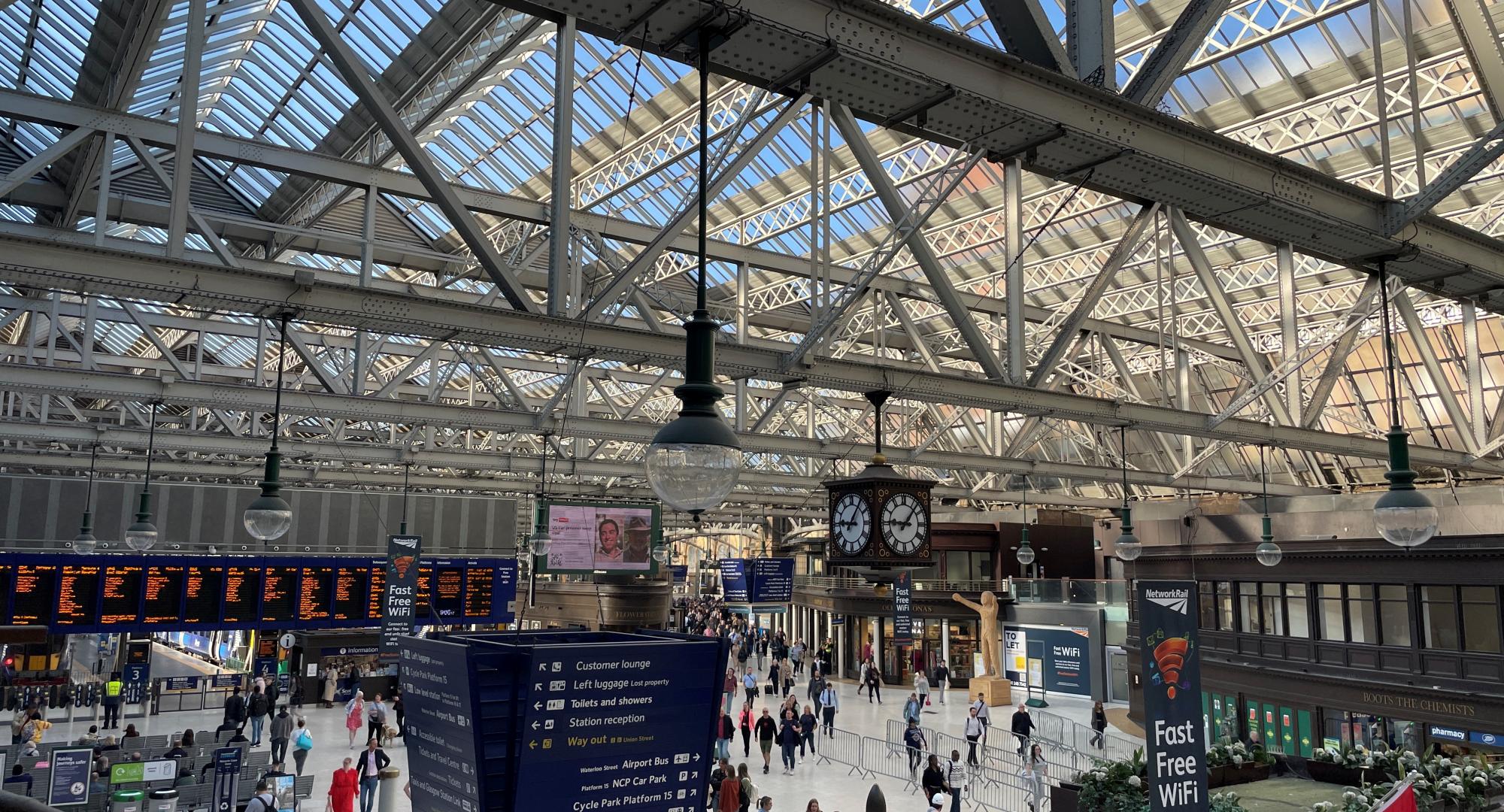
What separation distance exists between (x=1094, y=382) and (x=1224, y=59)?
1070cm

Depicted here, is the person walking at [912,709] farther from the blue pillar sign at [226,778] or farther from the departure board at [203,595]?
the departure board at [203,595]

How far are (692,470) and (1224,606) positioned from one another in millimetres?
22550

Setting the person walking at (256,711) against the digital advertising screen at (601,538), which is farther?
the person walking at (256,711)

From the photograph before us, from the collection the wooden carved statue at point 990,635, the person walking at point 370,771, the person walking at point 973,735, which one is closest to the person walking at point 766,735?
the person walking at point 973,735

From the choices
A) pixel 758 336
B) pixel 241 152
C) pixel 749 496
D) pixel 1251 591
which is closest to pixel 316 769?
pixel 241 152

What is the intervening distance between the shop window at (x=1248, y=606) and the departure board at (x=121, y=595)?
2362 centimetres

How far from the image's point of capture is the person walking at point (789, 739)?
21.0 metres

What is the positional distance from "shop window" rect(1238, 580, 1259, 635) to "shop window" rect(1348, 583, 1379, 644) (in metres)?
2.50

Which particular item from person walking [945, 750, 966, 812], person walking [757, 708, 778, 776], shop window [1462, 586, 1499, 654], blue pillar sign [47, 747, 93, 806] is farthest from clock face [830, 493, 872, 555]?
shop window [1462, 586, 1499, 654]

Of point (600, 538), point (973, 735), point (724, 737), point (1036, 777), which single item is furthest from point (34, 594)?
point (1036, 777)

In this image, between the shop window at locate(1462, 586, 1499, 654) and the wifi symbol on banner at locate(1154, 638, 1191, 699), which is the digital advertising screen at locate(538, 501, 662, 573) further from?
the shop window at locate(1462, 586, 1499, 654)

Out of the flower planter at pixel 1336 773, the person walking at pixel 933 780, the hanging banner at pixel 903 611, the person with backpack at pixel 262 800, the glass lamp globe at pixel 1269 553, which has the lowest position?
the person walking at pixel 933 780

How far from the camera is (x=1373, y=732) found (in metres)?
19.2

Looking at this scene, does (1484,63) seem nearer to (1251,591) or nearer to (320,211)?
(1251,591)
